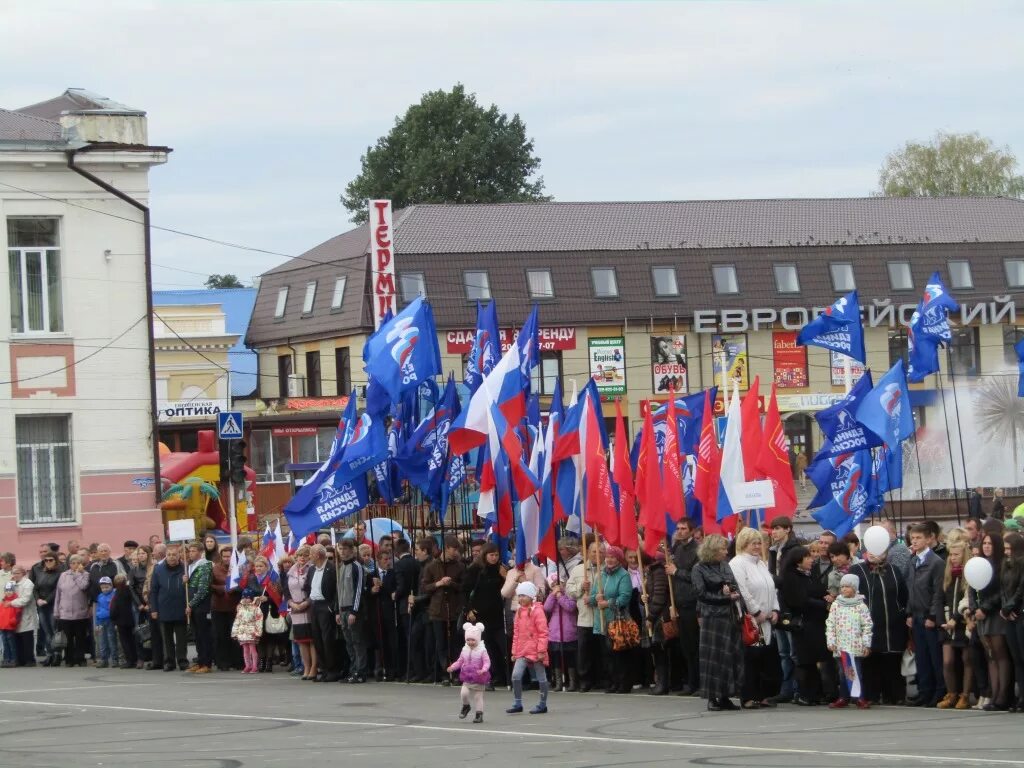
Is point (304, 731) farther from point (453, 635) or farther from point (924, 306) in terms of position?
→ point (924, 306)

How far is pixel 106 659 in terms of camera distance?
27.0m

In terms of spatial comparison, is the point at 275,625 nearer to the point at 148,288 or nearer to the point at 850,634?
the point at 850,634

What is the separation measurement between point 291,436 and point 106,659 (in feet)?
112

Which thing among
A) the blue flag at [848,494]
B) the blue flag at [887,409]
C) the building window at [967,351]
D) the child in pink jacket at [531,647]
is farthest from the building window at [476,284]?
the child in pink jacket at [531,647]

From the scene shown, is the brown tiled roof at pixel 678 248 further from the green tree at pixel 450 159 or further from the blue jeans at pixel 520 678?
the blue jeans at pixel 520 678

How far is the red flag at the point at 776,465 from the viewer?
1991 centimetres

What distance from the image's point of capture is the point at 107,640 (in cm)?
2694

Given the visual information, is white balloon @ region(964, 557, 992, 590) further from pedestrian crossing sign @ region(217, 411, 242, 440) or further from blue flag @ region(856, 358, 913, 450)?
pedestrian crossing sign @ region(217, 411, 242, 440)

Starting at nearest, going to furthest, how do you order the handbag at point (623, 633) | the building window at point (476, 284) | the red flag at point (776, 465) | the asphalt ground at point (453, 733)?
the asphalt ground at point (453, 733) → the handbag at point (623, 633) → the red flag at point (776, 465) → the building window at point (476, 284)

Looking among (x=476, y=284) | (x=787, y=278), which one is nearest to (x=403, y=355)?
(x=476, y=284)

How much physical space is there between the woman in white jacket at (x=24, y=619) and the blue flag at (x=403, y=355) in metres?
7.68

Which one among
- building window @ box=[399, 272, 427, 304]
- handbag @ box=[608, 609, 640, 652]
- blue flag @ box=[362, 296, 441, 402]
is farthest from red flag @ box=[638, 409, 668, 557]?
building window @ box=[399, 272, 427, 304]

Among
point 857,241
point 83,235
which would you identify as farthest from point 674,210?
point 83,235

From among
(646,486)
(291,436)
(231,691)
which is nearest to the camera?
(646,486)
